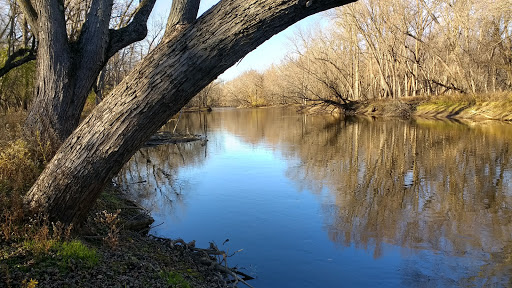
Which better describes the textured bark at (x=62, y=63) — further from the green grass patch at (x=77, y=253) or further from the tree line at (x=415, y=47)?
the tree line at (x=415, y=47)

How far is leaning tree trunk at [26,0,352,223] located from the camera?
3295 millimetres

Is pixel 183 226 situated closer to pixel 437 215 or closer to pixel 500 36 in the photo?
pixel 437 215

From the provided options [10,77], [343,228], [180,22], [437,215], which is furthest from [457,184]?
[10,77]

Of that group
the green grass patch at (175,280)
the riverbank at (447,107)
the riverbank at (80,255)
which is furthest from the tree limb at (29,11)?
the riverbank at (447,107)

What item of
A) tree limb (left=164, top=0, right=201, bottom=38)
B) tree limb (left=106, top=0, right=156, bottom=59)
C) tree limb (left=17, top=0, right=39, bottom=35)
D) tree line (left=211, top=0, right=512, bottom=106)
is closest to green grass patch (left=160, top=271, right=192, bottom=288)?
tree limb (left=164, top=0, right=201, bottom=38)

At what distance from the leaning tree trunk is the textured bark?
230 centimetres

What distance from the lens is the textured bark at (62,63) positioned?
19.4 feet

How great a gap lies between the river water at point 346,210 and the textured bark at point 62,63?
2498 millimetres

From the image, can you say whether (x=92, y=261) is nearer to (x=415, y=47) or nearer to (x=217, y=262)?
(x=217, y=262)

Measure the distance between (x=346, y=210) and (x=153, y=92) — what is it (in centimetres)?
548

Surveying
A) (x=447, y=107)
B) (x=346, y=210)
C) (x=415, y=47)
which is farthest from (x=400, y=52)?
(x=346, y=210)

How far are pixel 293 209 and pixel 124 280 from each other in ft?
16.3

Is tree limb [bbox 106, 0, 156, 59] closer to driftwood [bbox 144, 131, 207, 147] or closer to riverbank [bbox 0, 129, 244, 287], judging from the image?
riverbank [bbox 0, 129, 244, 287]

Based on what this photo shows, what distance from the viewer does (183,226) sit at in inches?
282
